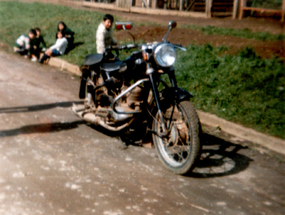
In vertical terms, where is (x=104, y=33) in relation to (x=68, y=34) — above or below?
above

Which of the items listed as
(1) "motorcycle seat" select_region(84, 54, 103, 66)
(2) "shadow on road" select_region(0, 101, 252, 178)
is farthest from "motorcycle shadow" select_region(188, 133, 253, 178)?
(1) "motorcycle seat" select_region(84, 54, 103, 66)

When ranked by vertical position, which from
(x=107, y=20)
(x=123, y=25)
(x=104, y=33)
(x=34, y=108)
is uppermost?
(x=107, y=20)

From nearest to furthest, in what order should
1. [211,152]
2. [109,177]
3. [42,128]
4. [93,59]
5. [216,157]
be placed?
[109,177] < [216,157] < [211,152] < [93,59] < [42,128]

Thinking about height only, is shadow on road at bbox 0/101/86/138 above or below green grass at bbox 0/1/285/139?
below

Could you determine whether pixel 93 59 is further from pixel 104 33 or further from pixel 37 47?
pixel 37 47

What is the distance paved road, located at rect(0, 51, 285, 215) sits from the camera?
3.81 metres

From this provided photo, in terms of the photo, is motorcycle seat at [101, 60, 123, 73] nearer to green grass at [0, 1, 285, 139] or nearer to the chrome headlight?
the chrome headlight

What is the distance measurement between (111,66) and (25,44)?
752cm

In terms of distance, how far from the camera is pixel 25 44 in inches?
469

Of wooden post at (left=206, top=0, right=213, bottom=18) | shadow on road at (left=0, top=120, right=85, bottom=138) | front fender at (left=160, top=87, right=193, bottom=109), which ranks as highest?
wooden post at (left=206, top=0, right=213, bottom=18)

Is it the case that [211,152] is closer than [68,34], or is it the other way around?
[211,152]

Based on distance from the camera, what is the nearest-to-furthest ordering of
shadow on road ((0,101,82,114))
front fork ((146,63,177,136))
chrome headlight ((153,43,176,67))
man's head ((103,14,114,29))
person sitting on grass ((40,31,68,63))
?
chrome headlight ((153,43,176,67))
front fork ((146,63,177,136))
shadow on road ((0,101,82,114))
man's head ((103,14,114,29))
person sitting on grass ((40,31,68,63))

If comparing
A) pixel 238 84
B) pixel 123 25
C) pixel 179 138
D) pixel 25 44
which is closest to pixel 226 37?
pixel 238 84

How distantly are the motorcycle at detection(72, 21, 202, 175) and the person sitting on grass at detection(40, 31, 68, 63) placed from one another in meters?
5.45
